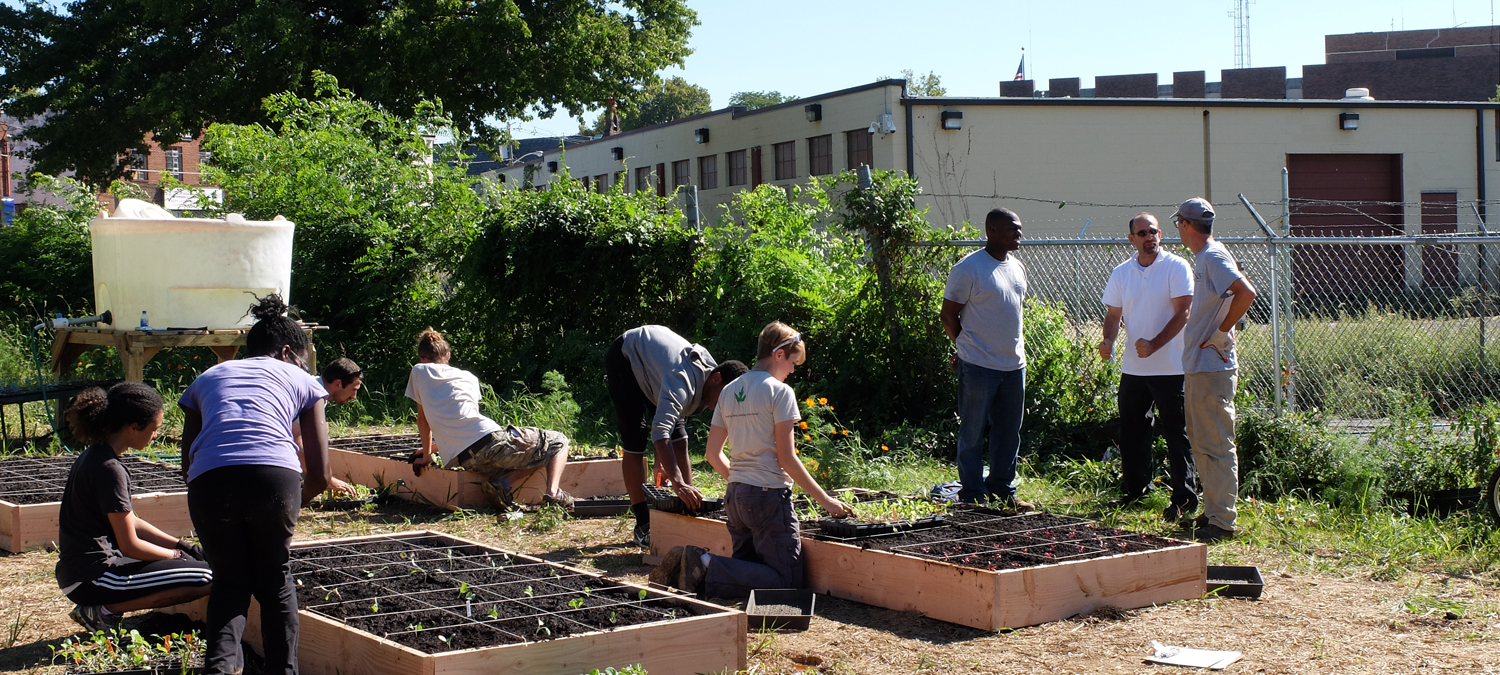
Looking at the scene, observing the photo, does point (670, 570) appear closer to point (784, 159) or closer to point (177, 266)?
point (177, 266)

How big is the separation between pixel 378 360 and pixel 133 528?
33.4 ft

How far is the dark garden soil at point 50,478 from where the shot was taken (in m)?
7.51

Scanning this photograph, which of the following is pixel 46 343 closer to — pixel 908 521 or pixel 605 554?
pixel 605 554

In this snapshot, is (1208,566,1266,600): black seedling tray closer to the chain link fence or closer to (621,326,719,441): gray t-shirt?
(621,326,719,441): gray t-shirt

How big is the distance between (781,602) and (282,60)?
883 inches

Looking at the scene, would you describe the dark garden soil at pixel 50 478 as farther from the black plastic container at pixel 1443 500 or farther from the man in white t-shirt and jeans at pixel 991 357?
the black plastic container at pixel 1443 500

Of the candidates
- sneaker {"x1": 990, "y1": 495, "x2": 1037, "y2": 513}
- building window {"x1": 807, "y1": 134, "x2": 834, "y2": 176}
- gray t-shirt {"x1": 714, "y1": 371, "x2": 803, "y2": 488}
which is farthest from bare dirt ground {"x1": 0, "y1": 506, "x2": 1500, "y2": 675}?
building window {"x1": 807, "y1": 134, "x2": 834, "y2": 176}

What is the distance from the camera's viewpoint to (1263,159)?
26.9 m

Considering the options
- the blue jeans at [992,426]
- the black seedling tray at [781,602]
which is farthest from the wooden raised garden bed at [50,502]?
the blue jeans at [992,426]

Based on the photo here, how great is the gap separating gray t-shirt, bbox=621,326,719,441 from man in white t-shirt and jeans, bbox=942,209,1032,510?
1.74 meters

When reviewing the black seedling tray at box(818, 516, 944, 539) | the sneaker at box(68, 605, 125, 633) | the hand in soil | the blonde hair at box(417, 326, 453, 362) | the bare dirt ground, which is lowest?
the bare dirt ground

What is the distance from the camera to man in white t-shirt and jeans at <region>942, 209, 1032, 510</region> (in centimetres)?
721

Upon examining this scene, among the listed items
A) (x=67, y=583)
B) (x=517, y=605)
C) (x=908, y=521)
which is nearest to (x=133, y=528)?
(x=67, y=583)

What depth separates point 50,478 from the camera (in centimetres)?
830
